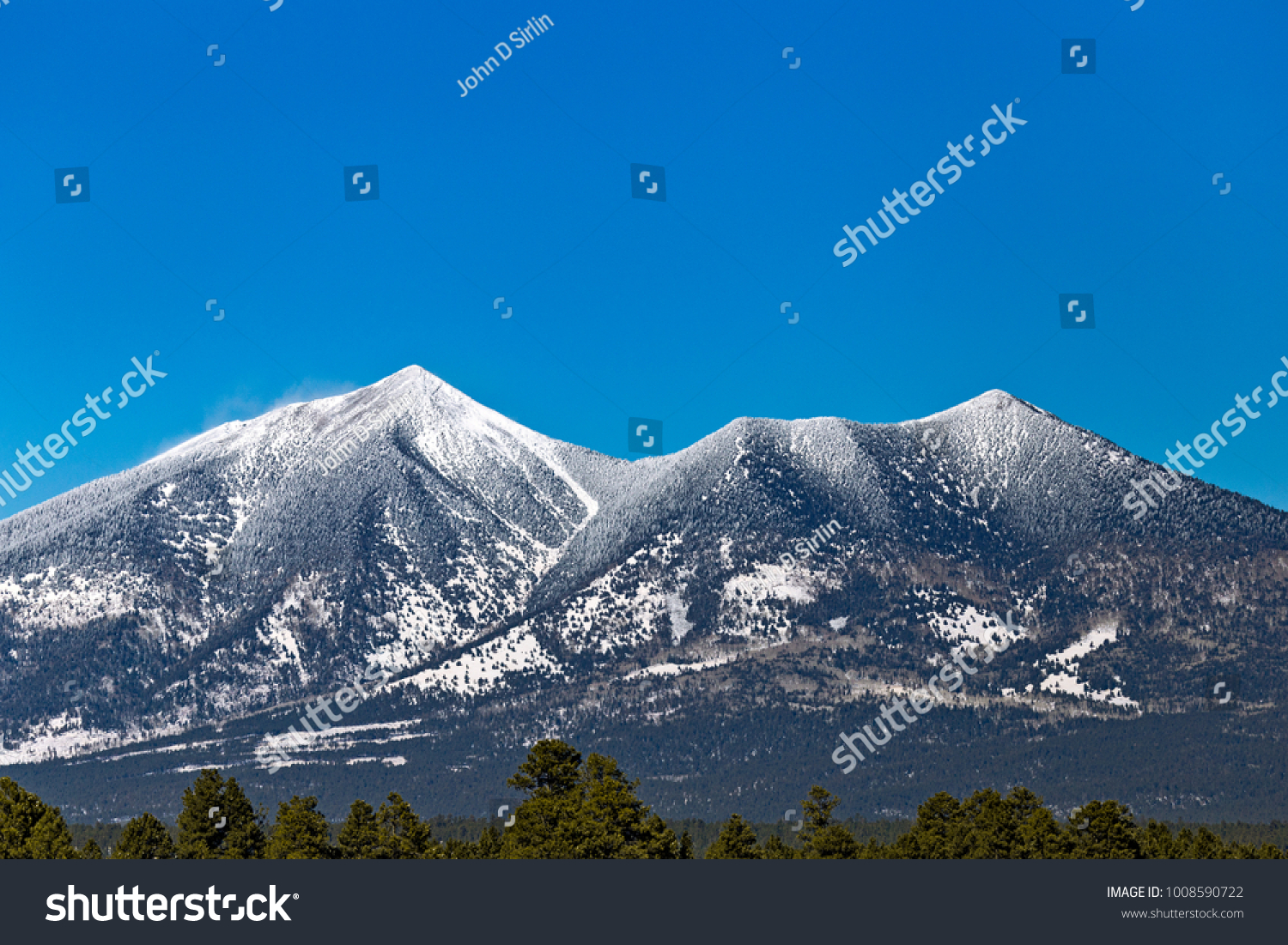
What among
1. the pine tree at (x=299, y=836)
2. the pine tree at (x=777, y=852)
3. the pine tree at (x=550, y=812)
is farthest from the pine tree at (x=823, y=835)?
the pine tree at (x=299, y=836)

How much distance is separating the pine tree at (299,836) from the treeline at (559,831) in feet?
0.25

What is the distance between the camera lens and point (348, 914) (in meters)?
50.7

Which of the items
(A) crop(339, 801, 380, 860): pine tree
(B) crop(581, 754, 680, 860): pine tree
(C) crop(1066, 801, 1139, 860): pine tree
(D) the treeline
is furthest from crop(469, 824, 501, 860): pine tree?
(C) crop(1066, 801, 1139, 860): pine tree

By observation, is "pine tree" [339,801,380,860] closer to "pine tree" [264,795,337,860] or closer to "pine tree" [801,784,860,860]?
"pine tree" [264,795,337,860]

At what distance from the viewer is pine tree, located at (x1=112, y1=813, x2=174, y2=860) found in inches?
3745

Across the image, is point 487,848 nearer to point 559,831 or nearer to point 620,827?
point 559,831

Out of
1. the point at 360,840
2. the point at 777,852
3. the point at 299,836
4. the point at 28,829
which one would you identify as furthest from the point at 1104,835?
the point at 28,829

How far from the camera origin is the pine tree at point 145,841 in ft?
312

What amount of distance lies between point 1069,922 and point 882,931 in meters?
6.71

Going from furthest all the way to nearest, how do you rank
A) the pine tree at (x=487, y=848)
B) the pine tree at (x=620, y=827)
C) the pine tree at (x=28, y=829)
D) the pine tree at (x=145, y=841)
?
1. the pine tree at (x=487, y=848)
2. the pine tree at (x=145, y=841)
3. the pine tree at (x=28, y=829)
4. the pine tree at (x=620, y=827)

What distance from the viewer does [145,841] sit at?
3784 inches

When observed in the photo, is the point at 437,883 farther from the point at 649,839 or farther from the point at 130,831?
the point at 130,831

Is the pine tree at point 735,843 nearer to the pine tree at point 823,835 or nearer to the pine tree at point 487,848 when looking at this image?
the pine tree at point 823,835

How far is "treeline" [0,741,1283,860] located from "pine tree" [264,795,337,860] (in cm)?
8
